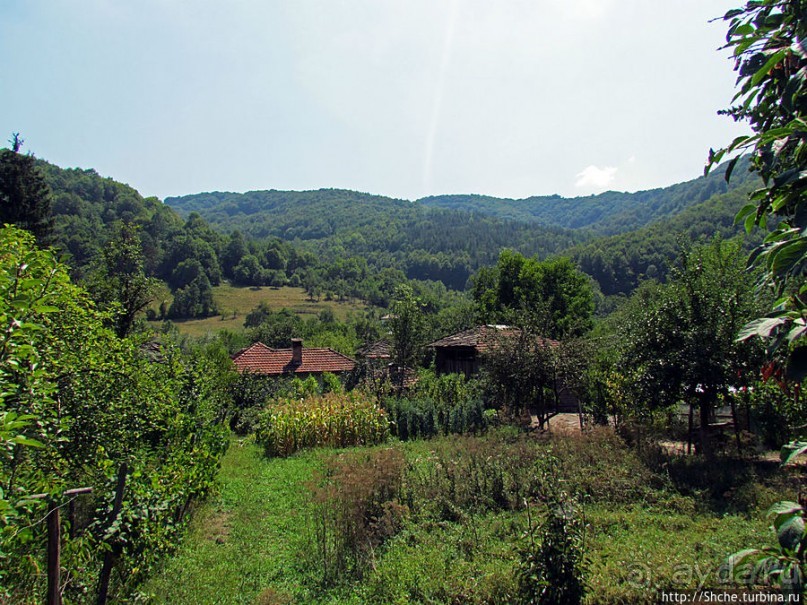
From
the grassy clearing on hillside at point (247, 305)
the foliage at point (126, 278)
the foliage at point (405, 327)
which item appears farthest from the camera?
the grassy clearing on hillside at point (247, 305)

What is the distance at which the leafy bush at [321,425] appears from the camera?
14.6 meters

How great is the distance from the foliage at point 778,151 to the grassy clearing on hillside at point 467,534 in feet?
15.3

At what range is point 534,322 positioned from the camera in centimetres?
1584

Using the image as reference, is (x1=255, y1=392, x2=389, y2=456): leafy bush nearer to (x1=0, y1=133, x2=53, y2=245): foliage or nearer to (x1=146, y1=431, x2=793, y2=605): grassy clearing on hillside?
(x1=146, y1=431, x2=793, y2=605): grassy clearing on hillside

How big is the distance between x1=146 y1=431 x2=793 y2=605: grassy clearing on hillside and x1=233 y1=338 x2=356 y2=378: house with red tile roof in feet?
72.5

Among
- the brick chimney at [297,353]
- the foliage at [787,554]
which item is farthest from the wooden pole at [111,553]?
the brick chimney at [297,353]

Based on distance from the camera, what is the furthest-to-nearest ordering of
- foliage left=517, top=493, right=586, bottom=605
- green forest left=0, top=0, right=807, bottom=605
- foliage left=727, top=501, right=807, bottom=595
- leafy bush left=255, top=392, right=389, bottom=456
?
leafy bush left=255, top=392, right=389, bottom=456 < foliage left=517, top=493, right=586, bottom=605 < green forest left=0, top=0, right=807, bottom=605 < foliage left=727, top=501, right=807, bottom=595

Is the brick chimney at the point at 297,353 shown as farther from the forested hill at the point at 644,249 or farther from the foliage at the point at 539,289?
the forested hill at the point at 644,249

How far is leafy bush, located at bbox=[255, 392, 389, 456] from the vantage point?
14.6 metres

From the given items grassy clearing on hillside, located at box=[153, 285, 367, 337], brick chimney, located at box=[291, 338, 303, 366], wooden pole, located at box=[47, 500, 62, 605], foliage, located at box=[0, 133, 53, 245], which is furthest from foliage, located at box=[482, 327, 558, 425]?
grassy clearing on hillside, located at box=[153, 285, 367, 337]

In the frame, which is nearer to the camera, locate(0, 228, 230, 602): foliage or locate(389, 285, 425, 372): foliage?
locate(0, 228, 230, 602): foliage

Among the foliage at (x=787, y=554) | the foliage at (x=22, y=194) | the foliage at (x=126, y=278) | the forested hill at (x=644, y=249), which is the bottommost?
the foliage at (x=787, y=554)

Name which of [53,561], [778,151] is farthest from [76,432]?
[778,151]

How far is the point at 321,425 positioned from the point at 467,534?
901cm
